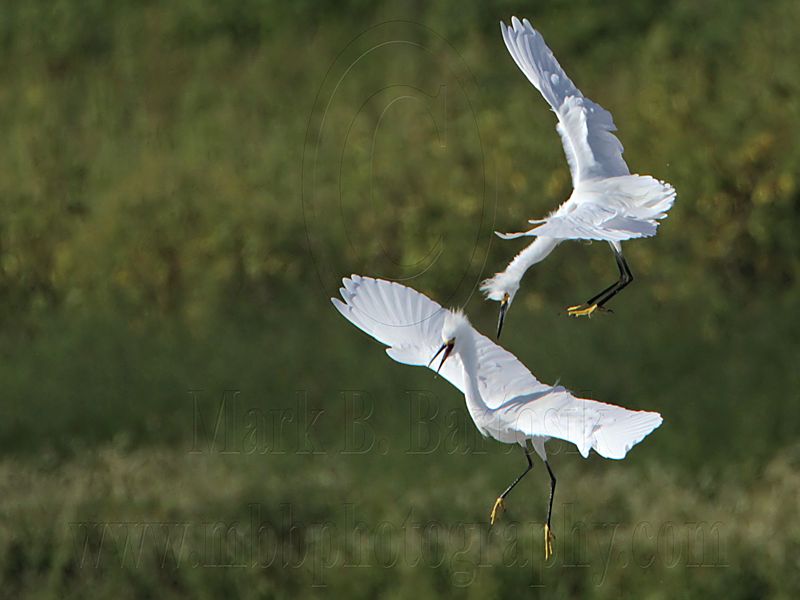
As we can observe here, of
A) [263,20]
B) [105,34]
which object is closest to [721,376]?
[263,20]

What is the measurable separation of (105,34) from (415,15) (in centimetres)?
234

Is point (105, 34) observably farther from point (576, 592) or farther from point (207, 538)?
point (576, 592)

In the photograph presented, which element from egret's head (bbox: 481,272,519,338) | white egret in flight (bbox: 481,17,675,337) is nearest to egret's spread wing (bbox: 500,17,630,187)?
white egret in flight (bbox: 481,17,675,337)

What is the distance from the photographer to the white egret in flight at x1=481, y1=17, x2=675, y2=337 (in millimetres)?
3551

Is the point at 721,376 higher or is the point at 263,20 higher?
the point at 263,20

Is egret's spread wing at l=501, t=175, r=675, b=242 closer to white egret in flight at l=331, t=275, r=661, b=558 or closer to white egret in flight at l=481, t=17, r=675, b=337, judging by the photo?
white egret in flight at l=481, t=17, r=675, b=337

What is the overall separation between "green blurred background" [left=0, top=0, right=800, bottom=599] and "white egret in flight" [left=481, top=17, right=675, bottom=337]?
2.74 metres

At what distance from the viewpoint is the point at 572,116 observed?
4.33m

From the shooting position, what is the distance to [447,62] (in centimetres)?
1031

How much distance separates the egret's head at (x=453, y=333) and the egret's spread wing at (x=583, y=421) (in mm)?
221

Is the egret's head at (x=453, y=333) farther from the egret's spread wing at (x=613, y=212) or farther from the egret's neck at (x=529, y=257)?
the egret's spread wing at (x=613, y=212)

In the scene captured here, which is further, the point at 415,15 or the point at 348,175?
the point at 415,15

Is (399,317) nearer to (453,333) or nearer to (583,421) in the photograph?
(453,333)

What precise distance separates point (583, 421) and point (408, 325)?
2.74 feet
